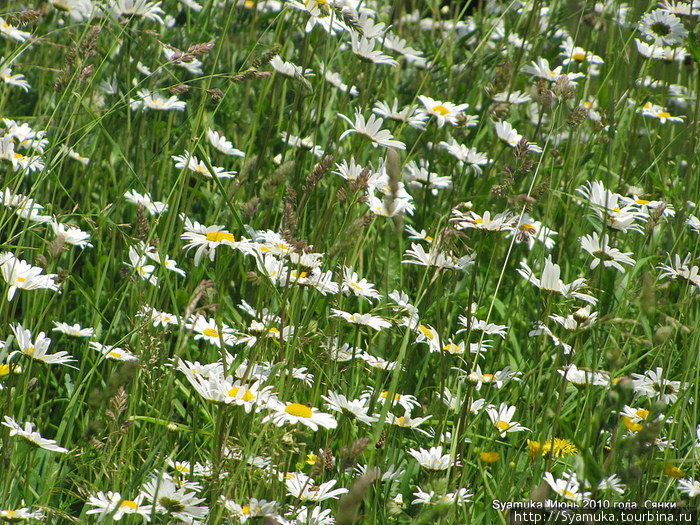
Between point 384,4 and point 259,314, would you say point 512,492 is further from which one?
point 384,4

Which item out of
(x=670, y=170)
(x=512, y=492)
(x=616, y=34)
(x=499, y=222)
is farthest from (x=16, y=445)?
(x=616, y=34)

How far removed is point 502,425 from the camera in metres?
1.80

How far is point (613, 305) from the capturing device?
2494 mm

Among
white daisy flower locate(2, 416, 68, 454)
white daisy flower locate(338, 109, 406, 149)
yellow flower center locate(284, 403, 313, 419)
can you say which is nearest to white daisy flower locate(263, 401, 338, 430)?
yellow flower center locate(284, 403, 313, 419)

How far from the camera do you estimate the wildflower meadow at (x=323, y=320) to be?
1405mm

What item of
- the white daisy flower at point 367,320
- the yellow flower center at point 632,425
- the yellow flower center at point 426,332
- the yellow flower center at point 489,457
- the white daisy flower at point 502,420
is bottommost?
the yellow flower center at point 489,457

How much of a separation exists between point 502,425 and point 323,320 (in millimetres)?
643

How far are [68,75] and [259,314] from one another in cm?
73

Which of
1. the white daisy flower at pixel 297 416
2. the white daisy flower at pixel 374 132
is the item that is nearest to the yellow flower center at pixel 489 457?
the white daisy flower at pixel 297 416

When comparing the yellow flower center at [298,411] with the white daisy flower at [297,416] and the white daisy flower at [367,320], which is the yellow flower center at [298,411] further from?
the white daisy flower at [367,320]

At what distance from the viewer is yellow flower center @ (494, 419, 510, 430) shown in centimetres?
179

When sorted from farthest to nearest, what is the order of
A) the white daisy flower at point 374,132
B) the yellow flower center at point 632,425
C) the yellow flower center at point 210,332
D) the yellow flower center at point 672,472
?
the white daisy flower at point 374,132 → the yellow flower center at point 210,332 → the yellow flower center at point 632,425 → the yellow flower center at point 672,472

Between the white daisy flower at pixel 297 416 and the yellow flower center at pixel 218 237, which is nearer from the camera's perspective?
the white daisy flower at pixel 297 416

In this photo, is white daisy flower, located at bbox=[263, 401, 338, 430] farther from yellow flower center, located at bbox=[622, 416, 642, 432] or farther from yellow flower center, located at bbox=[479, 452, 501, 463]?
yellow flower center, located at bbox=[622, 416, 642, 432]
